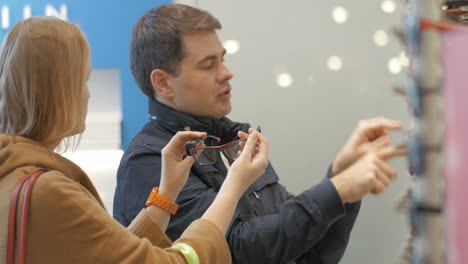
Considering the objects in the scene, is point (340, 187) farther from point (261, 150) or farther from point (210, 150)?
point (210, 150)

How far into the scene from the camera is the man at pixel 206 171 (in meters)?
1.39

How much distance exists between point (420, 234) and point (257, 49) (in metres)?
1.86

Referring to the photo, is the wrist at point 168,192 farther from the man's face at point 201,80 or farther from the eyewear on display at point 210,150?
the man's face at point 201,80

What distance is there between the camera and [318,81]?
2322mm

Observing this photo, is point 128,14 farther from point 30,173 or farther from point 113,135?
point 30,173

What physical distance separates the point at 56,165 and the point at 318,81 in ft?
4.77

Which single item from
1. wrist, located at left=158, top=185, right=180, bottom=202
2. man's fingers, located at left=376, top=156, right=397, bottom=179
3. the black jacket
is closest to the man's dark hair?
the black jacket

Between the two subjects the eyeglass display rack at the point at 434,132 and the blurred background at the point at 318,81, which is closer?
the eyeglass display rack at the point at 434,132

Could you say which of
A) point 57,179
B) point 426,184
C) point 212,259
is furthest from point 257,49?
Answer: point 426,184

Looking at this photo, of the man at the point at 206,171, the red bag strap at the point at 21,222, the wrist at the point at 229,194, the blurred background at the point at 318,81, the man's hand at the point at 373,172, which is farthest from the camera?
the blurred background at the point at 318,81

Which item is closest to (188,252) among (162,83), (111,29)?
(162,83)

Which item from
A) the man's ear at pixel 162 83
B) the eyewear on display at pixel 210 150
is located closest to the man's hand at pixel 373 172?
the eyewear on display at pixel 210 150

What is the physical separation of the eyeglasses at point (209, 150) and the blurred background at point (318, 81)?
0.77 metres

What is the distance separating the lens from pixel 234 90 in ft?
7.67
